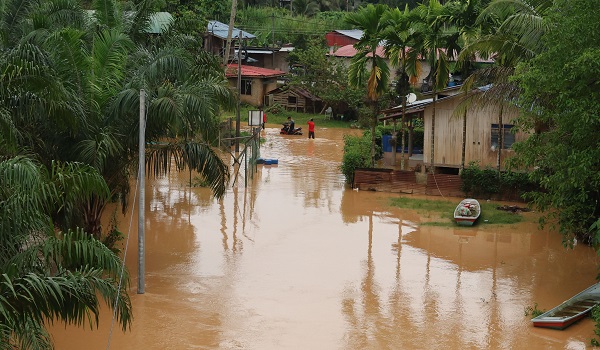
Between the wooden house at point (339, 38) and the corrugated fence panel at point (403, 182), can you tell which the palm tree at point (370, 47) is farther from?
the wooden house at point (339, 38)

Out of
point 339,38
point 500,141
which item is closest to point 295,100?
point 339,38

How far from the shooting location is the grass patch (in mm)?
22000

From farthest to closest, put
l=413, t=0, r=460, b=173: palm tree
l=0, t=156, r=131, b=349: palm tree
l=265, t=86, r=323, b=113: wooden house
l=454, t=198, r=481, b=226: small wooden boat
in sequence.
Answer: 1. l=265, t=86, r=323, b=113: wooden house
2. l=413, t=0, r=460, b=173: palm tree
3. l=454, t=198, r=481, b=226: small wooden boat
4. l=0, t=156, r=131, b=349: palm tree

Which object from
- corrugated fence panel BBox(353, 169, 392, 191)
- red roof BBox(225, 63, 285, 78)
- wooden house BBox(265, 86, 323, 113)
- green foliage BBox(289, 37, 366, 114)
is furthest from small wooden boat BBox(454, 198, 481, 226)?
wooden house BBox(265, 86, 323, 113)

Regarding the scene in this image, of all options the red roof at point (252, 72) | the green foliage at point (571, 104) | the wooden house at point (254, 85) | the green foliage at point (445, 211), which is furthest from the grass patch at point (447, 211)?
the wooden house at point (254, 85)

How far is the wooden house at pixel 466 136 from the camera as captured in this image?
25391mm

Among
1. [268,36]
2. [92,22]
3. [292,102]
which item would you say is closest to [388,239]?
[92,22]

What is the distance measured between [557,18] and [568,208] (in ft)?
11.7

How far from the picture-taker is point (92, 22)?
18141 millimetres

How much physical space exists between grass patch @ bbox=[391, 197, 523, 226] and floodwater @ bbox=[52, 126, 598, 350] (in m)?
0.49

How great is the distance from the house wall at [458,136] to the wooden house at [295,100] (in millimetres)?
21167

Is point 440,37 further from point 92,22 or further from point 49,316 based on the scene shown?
point 49,316

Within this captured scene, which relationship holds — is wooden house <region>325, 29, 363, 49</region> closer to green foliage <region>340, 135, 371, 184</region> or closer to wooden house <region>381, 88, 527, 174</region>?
green foliage <region>340, 135, 371, 184</region>

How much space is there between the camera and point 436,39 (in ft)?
82.4
